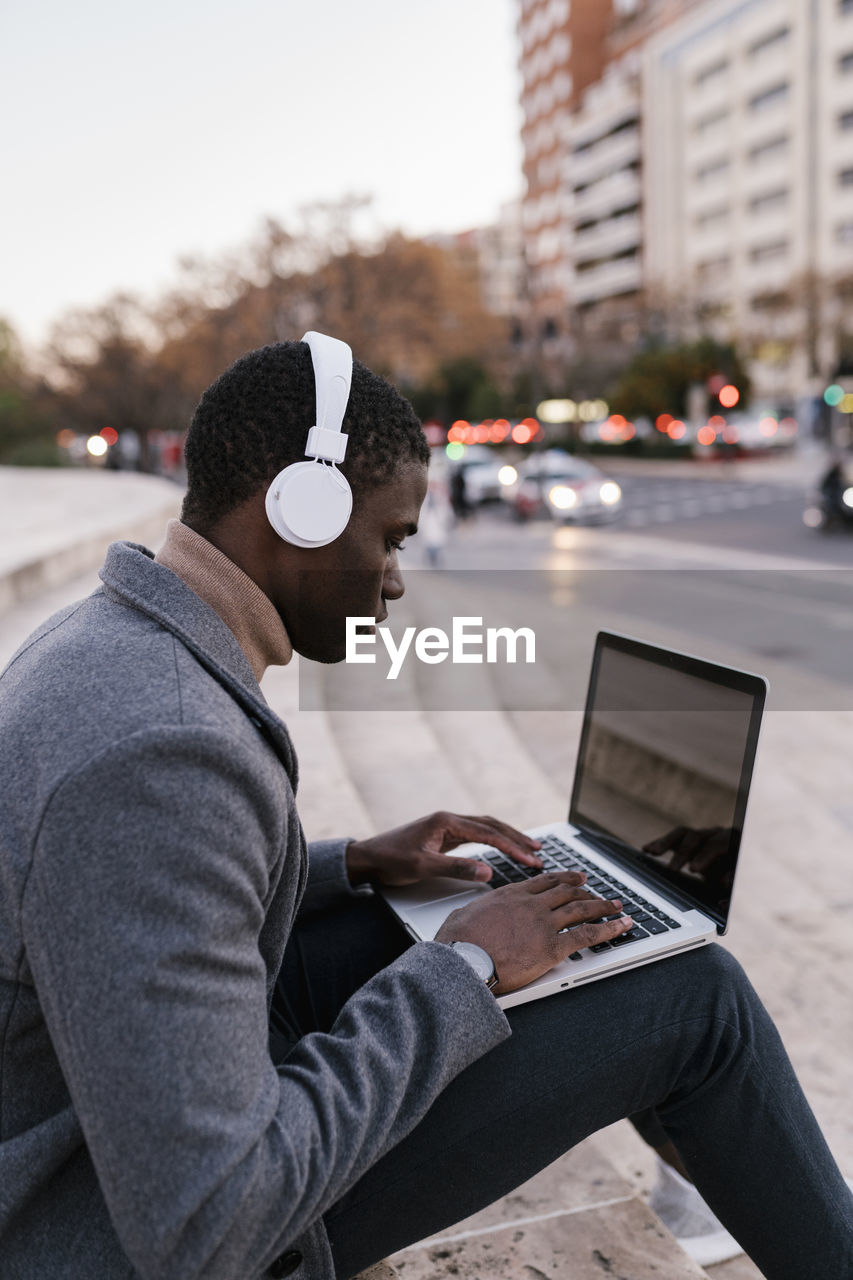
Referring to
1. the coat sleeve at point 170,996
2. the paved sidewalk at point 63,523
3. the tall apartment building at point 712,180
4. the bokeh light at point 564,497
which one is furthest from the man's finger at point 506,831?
the tall apartment building at point 712,180

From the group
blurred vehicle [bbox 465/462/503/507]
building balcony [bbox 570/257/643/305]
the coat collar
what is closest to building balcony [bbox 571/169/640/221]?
building balcony [bbox 570/257/643/305]

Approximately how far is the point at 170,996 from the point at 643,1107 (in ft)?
2.57

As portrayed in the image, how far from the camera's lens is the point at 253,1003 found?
3.63ft

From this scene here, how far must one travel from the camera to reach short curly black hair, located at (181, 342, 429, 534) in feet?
4.55

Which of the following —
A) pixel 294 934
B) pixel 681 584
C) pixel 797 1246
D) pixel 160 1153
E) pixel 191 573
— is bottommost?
pixel 681 584

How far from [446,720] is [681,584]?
8553 millimetres

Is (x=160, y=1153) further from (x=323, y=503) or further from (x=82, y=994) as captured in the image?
(x=323, y=503)

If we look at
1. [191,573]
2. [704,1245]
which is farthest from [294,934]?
[704,1245]

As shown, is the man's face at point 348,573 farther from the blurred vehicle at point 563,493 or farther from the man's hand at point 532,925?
the blurred vehicle at point 563,493

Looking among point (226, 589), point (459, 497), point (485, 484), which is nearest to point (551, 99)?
point (485, 484)

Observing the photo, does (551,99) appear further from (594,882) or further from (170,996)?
(170,996)

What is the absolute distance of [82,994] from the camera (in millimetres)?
1035

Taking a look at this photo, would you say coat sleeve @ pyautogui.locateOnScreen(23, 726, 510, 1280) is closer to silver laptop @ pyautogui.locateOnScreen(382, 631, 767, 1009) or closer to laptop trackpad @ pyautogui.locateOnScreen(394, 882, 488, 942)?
silver laptop @ pyautogui.locateOnScreen(382, 631, 767, 1009)

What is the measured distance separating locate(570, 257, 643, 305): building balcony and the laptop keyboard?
78.9 meters
